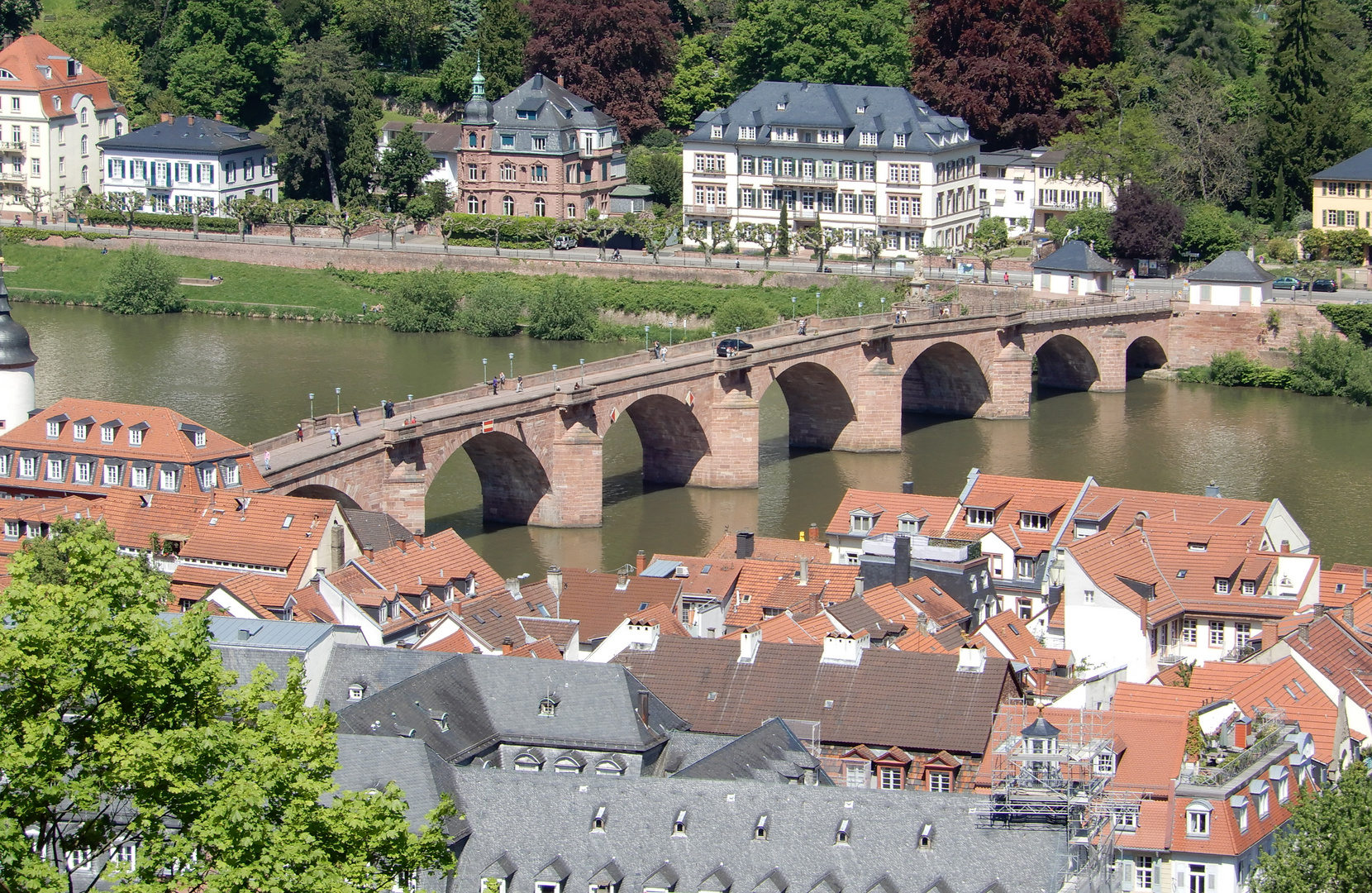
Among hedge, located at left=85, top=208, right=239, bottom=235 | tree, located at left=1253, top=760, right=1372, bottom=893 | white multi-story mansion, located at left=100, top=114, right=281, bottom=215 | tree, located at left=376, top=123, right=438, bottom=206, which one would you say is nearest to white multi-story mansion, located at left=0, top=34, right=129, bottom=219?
white multi-story mansion, located at left=100, top=114, right=281, bottom=215

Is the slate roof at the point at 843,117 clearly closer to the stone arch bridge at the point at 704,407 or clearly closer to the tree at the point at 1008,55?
the tree at the point at 1008,55

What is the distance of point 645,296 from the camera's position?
5015 inches

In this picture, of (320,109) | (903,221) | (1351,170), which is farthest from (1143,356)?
(320,109)

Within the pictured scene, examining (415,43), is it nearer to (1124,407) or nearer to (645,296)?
(645,296)

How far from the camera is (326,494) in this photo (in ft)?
260

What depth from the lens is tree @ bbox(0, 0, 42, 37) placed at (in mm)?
158375

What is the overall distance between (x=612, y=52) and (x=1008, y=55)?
21.5 meters

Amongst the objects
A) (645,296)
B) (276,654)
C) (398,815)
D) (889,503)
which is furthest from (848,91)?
(398,815)

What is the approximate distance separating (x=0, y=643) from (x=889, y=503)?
44.7 metres

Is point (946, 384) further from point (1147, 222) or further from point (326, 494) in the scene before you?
point (326, 494)

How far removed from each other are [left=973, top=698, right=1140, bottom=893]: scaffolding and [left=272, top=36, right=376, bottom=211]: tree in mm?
96582

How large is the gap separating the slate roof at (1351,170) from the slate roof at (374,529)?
6027 cm

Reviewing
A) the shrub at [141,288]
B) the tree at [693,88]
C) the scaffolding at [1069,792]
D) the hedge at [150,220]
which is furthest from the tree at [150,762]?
the tree at [693,88]

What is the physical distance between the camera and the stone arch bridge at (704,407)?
269 ft
